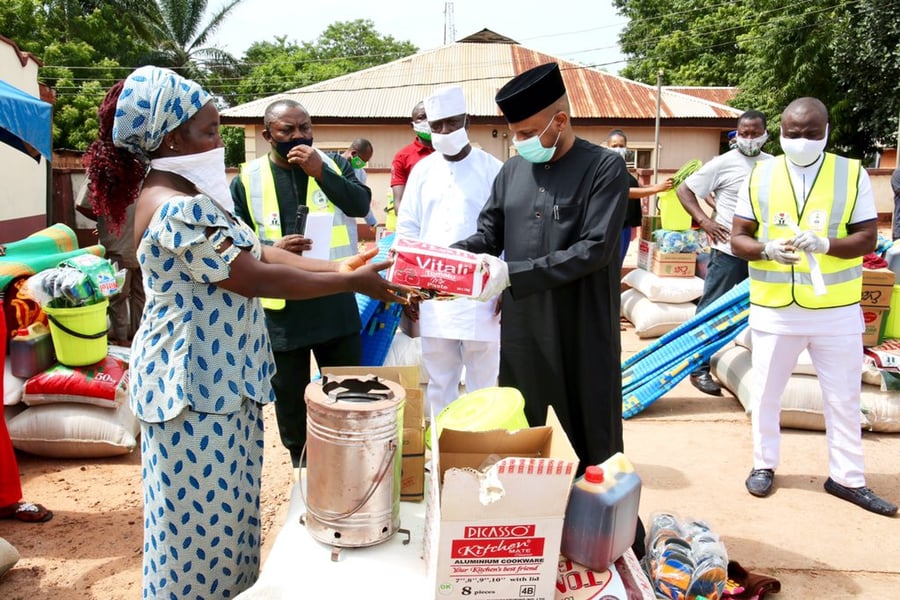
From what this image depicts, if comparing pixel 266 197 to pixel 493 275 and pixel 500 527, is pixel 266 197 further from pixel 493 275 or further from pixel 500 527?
pixel 500 527

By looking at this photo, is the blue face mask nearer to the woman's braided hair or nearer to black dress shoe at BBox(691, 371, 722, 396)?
the woman's braided hair

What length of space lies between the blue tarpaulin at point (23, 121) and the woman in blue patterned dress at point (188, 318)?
13.5 feet

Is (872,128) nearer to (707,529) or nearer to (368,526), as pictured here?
(707,529)

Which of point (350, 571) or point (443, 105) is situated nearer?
point (350, 571)

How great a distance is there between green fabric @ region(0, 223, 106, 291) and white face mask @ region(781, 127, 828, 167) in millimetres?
4544

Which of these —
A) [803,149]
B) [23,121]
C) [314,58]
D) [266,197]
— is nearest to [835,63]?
[803,149]

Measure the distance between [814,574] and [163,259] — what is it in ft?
9.81

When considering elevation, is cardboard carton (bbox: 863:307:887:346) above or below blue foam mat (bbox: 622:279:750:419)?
above

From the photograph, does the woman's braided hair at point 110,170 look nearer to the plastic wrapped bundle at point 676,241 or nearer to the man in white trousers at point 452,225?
the man in white trousers at point 452,225

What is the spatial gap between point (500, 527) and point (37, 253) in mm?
4626

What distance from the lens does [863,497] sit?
3.73 metres

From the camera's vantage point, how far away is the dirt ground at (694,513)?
3211mm

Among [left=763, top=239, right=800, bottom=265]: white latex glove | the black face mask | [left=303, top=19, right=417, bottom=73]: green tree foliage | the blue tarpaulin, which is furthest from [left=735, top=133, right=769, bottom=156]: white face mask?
[left=303, top=19, right=417, bottom=73]: green tree foliage

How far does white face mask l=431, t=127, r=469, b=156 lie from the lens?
3.90 meters
